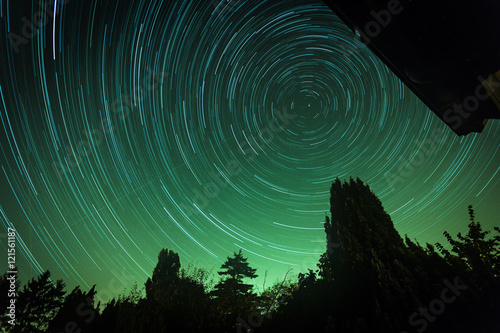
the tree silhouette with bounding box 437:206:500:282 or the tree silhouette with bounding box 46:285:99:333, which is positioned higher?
the tree silhouette with bounding box 437:206:500:282

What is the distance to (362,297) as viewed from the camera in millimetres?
13164

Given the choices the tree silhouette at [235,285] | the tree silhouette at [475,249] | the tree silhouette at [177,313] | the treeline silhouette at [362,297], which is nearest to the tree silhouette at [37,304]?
the treeline silhouette at [362,297]

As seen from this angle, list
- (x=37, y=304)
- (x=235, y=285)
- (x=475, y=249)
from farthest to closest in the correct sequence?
(x=235, y=285), (x=37, y=304), (x=475, y=249)

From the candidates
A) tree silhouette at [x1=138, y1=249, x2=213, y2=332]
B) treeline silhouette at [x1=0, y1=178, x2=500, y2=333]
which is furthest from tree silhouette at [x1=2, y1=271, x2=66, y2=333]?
tree silhouette at [x1=138, y1=249, x2=213, y2=332]

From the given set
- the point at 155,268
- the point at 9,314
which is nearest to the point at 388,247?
the point at 155,268

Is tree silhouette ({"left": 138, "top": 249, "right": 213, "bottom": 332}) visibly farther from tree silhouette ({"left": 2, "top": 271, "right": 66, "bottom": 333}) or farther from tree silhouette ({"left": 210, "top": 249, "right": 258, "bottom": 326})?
tree silhouette ({"left": 2, "top": 271, "right": 66, "bottom": 333})

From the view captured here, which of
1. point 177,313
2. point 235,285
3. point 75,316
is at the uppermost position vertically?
point 235,285

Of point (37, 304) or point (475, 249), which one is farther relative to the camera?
point (37, 304)

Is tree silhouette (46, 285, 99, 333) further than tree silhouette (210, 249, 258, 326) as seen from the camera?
No

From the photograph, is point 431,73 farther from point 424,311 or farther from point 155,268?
point 155,268

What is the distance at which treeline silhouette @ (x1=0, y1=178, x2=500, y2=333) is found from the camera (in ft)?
32.6

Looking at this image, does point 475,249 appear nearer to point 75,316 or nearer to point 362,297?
point 362,297

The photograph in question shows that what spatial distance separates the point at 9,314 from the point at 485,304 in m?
41.6

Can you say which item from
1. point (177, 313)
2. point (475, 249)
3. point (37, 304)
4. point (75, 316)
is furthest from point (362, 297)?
point (37, 304)
